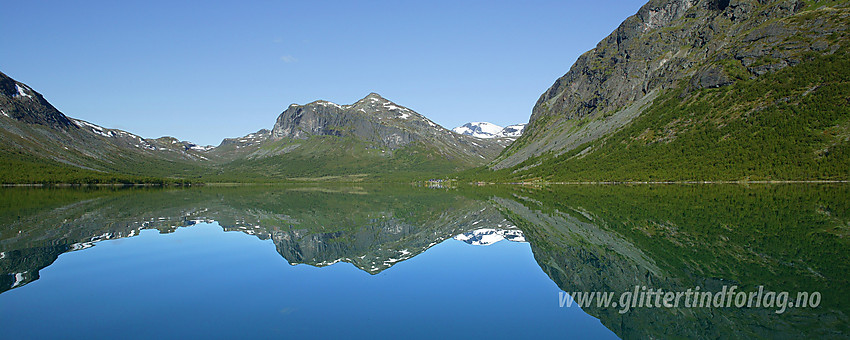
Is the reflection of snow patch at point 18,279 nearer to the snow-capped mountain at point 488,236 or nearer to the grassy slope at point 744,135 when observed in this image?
the snow-capped mountain at point 488,236

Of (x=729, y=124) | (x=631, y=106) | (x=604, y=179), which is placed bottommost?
(x=604, y=179)

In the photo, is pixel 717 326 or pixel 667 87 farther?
pixel 667 87

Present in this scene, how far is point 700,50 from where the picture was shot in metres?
157

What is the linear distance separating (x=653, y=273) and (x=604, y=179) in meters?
112

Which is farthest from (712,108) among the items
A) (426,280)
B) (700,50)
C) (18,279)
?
(18,279)

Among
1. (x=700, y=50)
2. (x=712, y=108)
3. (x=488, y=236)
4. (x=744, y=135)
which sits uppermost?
(x=700, y=50)

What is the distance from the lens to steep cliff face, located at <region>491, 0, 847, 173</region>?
4675 inches

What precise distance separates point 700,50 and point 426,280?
597 ft

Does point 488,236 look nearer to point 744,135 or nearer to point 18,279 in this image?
point 18,279

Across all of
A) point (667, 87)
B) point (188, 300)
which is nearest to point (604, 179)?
point (667, 87)

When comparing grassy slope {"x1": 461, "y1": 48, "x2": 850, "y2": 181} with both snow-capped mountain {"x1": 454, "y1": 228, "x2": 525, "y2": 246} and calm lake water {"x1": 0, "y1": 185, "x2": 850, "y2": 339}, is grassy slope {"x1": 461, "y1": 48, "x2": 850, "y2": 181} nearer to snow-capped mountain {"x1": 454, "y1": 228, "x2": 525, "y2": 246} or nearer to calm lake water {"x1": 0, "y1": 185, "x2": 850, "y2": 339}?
calm lake water {"x1": 0, "y1": 185, "x2": 850, "y2": 339}

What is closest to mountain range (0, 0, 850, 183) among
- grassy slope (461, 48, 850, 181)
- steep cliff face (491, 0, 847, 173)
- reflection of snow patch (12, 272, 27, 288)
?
grassy slope (461, 48, 850, 181)

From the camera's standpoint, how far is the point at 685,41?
17062 centimetres

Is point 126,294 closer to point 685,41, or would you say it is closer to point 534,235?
point 534,235
